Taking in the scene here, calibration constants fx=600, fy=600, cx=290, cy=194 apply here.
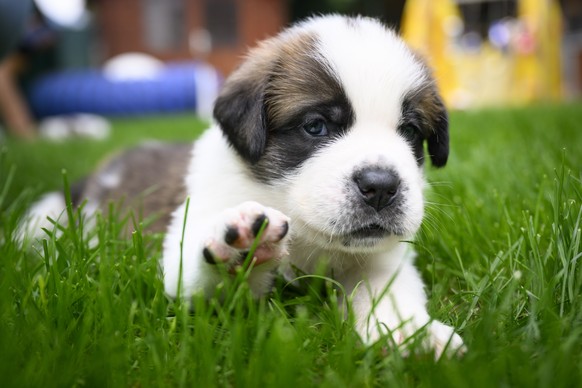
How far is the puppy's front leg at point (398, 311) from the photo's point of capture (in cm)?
182

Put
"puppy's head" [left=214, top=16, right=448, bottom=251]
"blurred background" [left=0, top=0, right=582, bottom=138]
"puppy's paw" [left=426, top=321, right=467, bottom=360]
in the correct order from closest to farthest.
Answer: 1. "puppy's paw" [left=426, top=321, right=467, bottom=360]
2. "puppy's head" [left=214, top=16, right=448, bottom=251]
3. "blurred background" [left=0, top=0, right=582, bottom=138]

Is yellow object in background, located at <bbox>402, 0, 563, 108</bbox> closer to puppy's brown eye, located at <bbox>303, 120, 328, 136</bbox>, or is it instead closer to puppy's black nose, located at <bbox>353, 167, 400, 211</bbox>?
puppy's brown eye, located at <bbox>303, 120, 328, 136</bbox>

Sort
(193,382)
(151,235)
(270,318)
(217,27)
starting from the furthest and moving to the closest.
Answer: (217,27)
(151,235)
(270,318)
(193,382)

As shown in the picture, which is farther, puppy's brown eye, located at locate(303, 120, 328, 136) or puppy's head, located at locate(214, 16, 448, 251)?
puppy's brown eye, located at locate(303, 120, 328, 136)

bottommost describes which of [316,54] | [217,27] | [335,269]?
[335,269]

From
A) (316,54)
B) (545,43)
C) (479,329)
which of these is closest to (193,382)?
(479,329)

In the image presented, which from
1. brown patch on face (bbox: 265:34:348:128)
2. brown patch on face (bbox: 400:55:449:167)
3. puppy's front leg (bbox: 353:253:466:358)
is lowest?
puppy's front leg (bbox: 353:253:466:358)

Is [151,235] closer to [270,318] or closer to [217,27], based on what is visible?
[270,318]

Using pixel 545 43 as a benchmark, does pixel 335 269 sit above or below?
below

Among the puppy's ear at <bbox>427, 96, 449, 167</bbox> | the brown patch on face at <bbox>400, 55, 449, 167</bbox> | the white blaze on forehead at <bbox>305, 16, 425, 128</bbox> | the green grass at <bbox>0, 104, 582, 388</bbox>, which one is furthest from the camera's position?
the puppy's ear at <bbox>427, 96, 449, 167</bbox>

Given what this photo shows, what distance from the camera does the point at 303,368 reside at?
1630 mm

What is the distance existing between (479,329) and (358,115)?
100 cm

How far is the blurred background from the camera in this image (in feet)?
37.7

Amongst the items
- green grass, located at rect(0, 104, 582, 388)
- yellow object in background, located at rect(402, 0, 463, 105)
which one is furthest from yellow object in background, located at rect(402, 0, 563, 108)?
green grass, located at rect(0, 104, 582, 388)
